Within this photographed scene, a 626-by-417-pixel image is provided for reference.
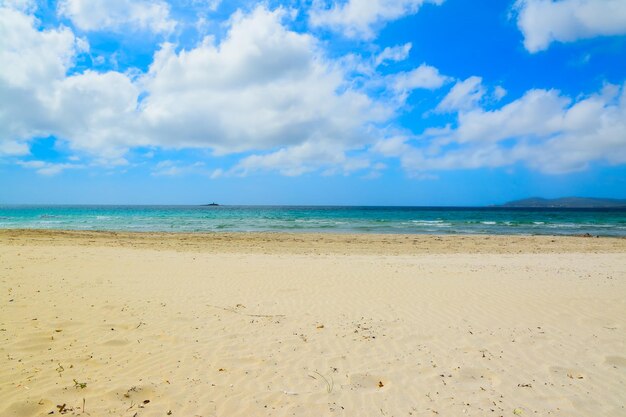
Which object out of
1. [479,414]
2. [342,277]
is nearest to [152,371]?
[479,414]

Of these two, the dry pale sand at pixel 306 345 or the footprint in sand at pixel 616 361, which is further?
the footprint in sand at pixel 616 361

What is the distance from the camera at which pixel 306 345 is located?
5531 mm

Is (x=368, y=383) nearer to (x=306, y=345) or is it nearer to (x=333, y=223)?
(x=306, y=345)

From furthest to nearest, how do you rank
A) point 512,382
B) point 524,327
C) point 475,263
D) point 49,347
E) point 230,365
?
point 475,263, point 524,327, point 49,347, point 230,365, point 512,382

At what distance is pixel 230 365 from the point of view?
4.77 meters

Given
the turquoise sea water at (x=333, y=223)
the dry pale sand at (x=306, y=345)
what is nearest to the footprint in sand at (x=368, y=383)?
the dry pale sand at (x=306, y=345)

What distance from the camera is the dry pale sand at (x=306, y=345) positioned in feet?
12.9

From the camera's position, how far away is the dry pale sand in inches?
155

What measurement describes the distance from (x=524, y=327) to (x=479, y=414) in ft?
11.3

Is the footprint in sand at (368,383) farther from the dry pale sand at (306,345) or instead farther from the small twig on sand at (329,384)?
the small twig on sand at (329,384)

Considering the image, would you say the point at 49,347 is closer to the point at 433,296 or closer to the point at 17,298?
the point at 17,298

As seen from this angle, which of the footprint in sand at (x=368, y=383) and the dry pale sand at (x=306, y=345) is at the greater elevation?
the dry pale sand at (x=306, y=345)

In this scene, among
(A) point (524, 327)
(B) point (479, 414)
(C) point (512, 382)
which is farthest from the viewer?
(A) point (524, 327)

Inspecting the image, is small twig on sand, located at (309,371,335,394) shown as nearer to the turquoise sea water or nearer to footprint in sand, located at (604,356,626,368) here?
footprint in sand, located at (604,356,626,368)
